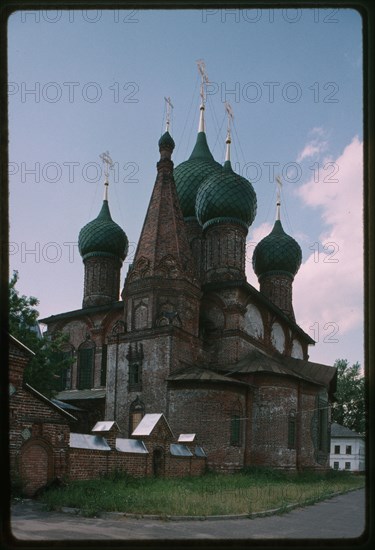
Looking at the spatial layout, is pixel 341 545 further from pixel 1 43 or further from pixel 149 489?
pixel 149 489

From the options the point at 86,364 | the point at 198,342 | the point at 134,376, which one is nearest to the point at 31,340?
the point at 134,376

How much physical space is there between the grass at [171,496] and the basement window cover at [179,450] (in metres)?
0.76

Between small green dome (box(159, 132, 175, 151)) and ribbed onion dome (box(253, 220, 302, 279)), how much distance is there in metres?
9.30

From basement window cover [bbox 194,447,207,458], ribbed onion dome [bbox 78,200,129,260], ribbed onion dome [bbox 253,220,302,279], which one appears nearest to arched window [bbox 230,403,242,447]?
basement window cover [bbox 194,447,207,458]

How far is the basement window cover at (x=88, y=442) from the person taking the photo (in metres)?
12.7

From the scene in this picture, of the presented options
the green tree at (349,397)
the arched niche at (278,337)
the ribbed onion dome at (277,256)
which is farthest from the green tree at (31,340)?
the green tree at (349,397)

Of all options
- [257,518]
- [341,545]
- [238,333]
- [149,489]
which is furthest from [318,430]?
[341,545]

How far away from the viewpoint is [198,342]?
874 inches

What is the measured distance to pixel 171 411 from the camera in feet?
65.7

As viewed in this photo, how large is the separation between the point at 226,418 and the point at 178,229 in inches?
287

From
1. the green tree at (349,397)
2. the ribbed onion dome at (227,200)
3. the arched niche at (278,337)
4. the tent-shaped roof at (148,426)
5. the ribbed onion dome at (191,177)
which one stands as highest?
the ribbed onion dome at (191,177)

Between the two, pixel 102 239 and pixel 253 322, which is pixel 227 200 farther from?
pixel 102 239

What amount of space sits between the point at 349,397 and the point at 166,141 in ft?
82.3

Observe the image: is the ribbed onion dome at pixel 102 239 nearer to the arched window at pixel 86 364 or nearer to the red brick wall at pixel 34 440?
the arched window at pixel 86 364
